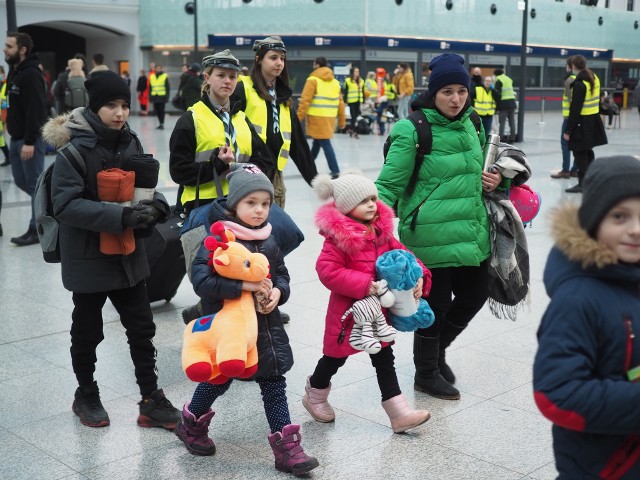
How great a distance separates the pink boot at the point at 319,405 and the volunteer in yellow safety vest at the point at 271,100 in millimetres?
1608

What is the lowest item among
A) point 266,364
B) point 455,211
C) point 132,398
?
point 132,398

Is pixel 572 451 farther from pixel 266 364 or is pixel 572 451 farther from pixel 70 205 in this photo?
pixel 70 205

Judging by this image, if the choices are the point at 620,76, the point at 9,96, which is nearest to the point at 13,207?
the point at 9,96

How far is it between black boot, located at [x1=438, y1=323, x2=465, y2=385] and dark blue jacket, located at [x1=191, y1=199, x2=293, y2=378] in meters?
1.34

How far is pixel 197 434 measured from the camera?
12.8 feet

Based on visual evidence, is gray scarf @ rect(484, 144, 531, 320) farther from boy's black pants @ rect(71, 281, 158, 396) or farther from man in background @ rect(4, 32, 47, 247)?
man in background @ rect(4, 32, 47, 247)

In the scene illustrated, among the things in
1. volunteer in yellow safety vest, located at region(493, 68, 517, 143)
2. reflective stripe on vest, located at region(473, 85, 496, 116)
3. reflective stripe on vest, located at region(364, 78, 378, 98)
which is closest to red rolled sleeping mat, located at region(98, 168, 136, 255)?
reflective stripe on vest, located at region(473, 85, 496, 116)

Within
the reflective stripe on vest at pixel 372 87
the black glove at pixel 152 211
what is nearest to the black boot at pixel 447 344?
the black glove at pixel 152 211

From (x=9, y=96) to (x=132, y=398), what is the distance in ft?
16.1

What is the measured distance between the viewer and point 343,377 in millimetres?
4977

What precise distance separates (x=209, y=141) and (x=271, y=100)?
41.8 inches

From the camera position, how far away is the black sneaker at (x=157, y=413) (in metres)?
4.24

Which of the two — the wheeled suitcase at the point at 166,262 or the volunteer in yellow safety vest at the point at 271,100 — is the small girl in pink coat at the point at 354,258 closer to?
the volunteer in yellow safety vest at the point at 271,100

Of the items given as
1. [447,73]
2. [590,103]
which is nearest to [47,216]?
[447,73]
